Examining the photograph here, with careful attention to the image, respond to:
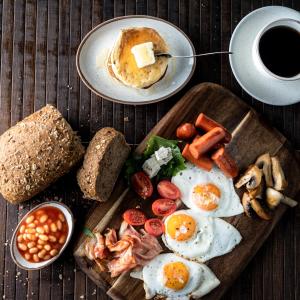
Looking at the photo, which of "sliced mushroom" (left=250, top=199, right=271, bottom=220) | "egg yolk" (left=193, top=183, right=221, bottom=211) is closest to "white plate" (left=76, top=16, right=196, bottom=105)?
"egg yolk" (left=193, top=183, right=221, bottom=211)

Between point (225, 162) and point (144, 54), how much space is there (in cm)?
89

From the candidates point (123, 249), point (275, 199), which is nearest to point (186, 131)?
point (275, 199)

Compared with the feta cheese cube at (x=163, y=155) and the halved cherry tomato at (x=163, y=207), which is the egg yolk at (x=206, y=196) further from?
the feta cheese cube at (x=163, y=155)

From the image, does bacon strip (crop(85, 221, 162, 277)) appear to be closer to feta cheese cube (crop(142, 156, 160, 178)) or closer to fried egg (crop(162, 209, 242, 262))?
fried egg (crop(162, 209, 242, 262))

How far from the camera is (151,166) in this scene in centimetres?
350

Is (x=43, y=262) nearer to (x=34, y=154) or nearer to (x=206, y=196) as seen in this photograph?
(x=34, y=154)

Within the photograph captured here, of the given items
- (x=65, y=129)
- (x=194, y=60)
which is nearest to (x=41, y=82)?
(x=65, y=129)

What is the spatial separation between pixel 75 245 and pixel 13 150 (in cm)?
75

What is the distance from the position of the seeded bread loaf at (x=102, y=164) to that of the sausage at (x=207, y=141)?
1.52 feet

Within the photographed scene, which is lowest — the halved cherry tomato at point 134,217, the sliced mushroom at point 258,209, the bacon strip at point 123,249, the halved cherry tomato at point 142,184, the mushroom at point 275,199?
the bacon strip at point 123,249

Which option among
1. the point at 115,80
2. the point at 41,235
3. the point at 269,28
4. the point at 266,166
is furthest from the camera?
the point at 266,166

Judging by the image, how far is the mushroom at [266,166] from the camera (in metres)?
3.59

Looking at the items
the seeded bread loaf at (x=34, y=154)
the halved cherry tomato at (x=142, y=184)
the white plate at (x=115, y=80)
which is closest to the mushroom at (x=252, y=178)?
the halved cherry tomato at (x=142, y=184)

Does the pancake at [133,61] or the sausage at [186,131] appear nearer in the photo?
the pancake at [133,61]
